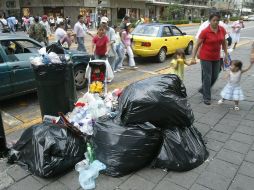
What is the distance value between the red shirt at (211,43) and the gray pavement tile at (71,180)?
11.0 feet

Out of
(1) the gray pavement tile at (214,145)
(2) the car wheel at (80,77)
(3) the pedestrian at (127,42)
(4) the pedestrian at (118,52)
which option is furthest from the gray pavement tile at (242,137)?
(3) the pedestrian at (127,42)

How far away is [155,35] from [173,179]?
766 cm

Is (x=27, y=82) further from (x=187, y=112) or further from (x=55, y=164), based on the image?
(x=187, y=112)

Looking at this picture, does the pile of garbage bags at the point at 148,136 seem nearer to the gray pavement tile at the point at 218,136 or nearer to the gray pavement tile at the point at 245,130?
the gray pavement tile at the point at 218,136

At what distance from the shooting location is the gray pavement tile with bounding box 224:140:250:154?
3.77 m

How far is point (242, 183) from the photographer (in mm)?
3078

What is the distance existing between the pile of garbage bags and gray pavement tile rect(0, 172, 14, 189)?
1.04 m

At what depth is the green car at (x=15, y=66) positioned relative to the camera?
531 cm

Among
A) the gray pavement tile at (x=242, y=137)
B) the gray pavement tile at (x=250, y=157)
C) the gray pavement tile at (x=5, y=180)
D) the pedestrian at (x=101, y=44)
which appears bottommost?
the gray pavement tile at (x=5, y=180)

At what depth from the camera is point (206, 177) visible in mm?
3180

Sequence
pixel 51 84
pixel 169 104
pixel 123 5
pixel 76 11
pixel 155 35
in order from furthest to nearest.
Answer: pixel 123 5 < pixel 76 11 < pixel 155 35 < pixel 51 84 < pixel 169 104

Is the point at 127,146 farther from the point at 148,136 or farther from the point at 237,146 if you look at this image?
the point at 237,146

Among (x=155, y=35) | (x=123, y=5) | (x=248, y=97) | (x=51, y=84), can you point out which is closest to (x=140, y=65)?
(x=155, y=35)

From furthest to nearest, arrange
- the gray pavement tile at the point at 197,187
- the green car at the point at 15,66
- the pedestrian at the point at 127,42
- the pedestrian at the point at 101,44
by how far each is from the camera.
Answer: the pedestrian at the point at 127,42 → the pedestrian at the point at 101,44 → the green car at the point at 15,66 → the gray pavement tile at the point at 197,187
